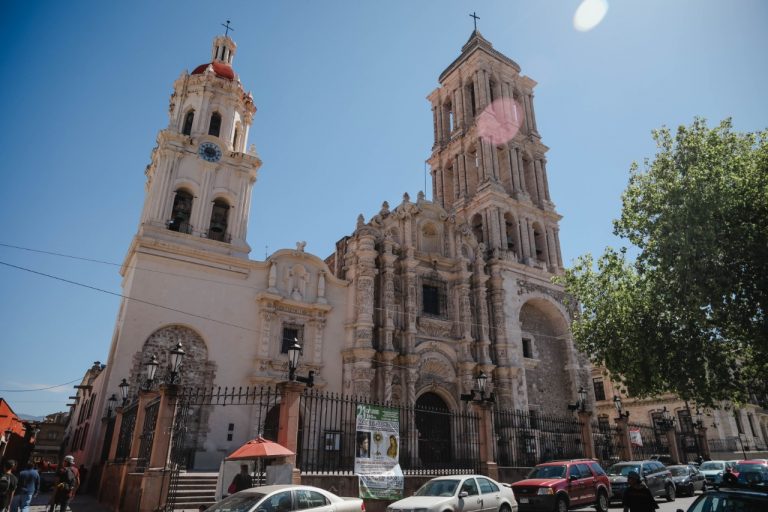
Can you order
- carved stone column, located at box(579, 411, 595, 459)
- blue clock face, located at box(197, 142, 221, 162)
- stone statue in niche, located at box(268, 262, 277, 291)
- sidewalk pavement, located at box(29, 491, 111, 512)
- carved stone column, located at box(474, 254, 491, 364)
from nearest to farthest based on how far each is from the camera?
sidewalk pavement, located at box(29, 491, 111, 512)
carved stone column, located at box(579, 411, 595, 459)
stone statue in niche, located at box(268, 262, 277, 291)
blue clock face, located at box(197, 142, 221, 162)
carved stone column, located at box(474, 254, 491, 364)

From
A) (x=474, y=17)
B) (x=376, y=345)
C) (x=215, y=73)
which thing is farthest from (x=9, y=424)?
(x=474, y=17)

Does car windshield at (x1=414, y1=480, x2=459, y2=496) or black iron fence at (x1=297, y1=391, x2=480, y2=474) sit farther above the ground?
black iron fence at (x1=297, y1=391, x2=480, y2=474)

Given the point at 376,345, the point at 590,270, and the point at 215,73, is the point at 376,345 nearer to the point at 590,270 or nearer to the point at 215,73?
the point at 590,270

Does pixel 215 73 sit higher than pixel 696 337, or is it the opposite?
pixel 215 73

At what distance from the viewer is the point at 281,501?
334 inches

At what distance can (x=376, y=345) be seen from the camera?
25219mm

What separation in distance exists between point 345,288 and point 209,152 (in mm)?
10159

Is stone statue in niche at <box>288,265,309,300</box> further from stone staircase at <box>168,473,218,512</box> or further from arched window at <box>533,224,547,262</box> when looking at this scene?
arched window at <box>533,224,547,262</box>

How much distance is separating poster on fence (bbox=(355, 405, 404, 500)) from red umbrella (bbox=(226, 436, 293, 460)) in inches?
129

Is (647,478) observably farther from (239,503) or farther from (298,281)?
(298,281)

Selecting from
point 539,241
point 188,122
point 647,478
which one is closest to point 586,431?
point 647,478

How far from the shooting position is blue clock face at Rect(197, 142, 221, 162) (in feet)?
84.0

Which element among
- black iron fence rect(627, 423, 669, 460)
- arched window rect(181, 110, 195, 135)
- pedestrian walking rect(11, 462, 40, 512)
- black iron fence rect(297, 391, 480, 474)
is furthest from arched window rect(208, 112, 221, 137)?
black iron fence rect(627, 423, 669, 460)

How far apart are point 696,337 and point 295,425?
14079 mm
